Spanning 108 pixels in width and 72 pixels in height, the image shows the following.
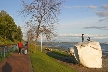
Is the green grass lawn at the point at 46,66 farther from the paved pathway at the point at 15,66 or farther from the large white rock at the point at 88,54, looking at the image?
the large white rock at the point at 88,54

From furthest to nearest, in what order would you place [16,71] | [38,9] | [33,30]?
1. [33,30]
2. [38,9]
3. [16,71]

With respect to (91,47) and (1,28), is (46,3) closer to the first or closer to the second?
(91,47)

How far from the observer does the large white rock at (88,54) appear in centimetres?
2405

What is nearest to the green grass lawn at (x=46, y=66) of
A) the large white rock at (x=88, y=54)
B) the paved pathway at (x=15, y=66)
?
the paved pathway at (x=15, y=66)

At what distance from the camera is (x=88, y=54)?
79.5 ft

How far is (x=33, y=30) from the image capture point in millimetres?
32625

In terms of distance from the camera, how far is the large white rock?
78.9 ft

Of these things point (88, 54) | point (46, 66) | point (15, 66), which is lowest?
point (46, 66)

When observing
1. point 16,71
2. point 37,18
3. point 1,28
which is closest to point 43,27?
point 37,18

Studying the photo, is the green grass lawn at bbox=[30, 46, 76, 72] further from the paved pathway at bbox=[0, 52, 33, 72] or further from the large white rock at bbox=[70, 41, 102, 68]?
the large white rock at bbox=[70, 41, 102, 68]

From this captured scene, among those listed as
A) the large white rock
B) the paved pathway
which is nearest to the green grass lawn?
the paved pathway

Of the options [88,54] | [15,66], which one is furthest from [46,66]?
[88,54]

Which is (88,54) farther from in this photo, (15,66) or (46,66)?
(15,66)

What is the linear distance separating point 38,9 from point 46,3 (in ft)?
4.57
